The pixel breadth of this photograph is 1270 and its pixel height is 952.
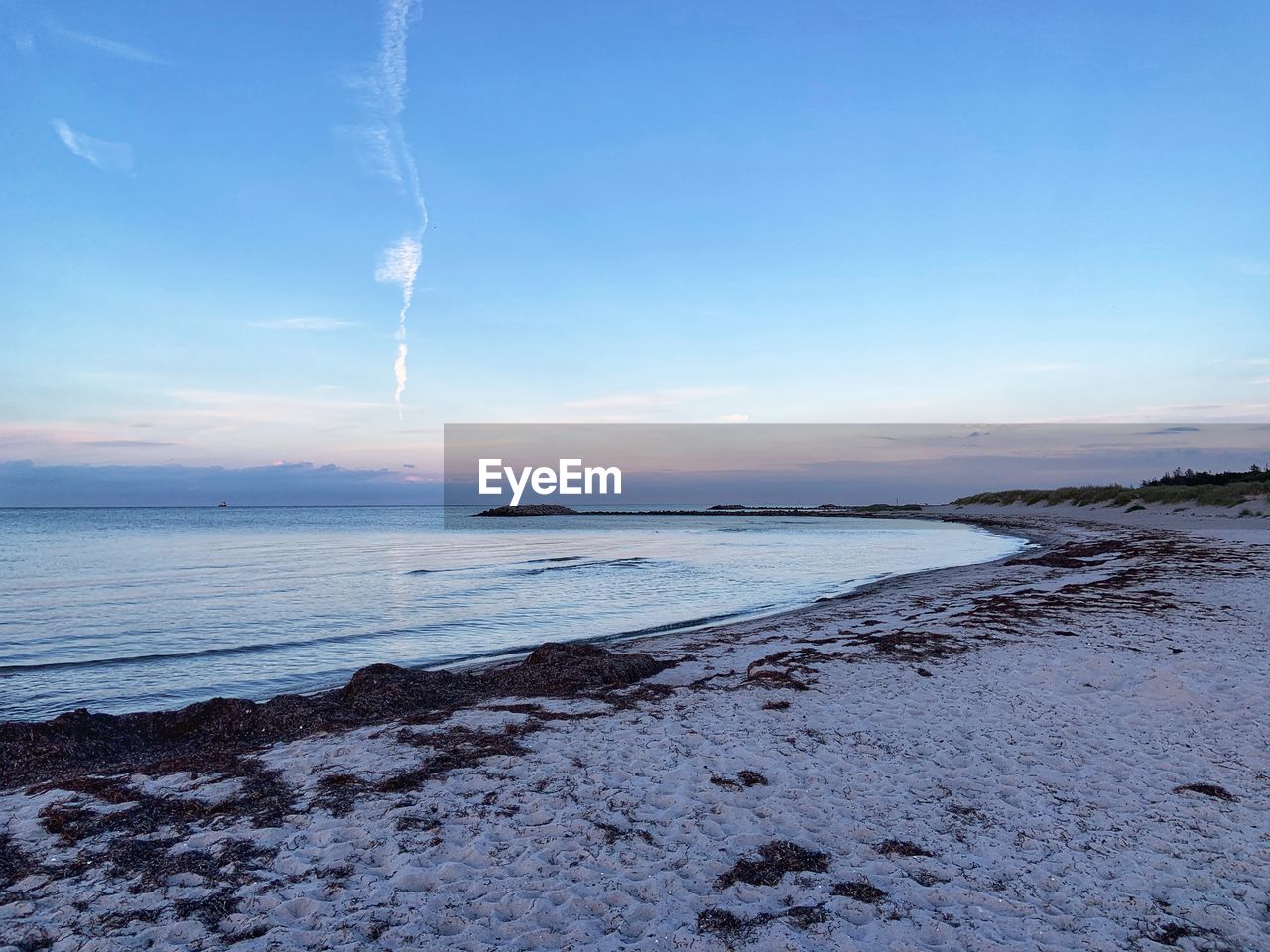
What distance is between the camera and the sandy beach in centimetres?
412

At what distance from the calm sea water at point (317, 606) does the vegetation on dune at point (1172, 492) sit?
23322 mm

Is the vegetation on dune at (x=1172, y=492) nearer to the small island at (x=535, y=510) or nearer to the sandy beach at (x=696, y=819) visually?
the sandy beach at (x=696, y=819)

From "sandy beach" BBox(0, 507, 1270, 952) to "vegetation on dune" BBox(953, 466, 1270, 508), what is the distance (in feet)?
162

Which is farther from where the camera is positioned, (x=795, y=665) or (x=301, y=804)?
(x=795, y=665)

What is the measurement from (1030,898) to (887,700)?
4.28m

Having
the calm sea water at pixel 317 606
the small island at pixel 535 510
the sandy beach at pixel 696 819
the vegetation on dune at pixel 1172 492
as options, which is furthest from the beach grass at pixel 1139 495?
the small island at pixel 535 510

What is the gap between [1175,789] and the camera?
5.86 m

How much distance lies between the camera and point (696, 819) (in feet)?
17.9

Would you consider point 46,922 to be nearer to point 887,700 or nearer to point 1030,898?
point 1030,898

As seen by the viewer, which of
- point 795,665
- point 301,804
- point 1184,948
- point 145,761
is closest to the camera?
point 1184,948

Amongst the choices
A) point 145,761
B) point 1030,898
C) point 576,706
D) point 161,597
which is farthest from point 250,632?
point 1030,898

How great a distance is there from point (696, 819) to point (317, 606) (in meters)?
16.5

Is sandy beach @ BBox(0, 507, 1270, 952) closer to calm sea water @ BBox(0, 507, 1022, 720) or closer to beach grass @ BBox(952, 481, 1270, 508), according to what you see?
calm sea water @ BBox(0, 507, 1022, 720)

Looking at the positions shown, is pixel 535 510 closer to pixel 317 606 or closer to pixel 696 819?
pixel 317 606
